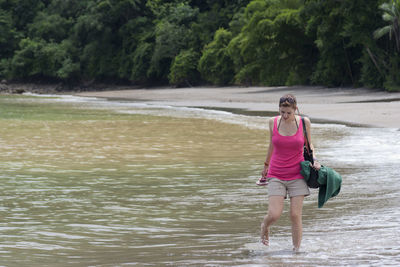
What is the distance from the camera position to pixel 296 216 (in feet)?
17.7

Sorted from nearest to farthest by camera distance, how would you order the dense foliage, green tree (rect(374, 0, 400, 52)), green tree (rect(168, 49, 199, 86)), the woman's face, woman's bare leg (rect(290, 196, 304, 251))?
the woman's face, woman's bare leg (rect(290, 196, 304, 251)), green tree (rect(374, 0, 400, 52)), the dense foliage, green tree (rect(168, 49, 199, 86))

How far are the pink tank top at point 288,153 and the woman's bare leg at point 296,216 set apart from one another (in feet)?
0.64

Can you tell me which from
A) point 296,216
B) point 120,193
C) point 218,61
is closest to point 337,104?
point 120,193

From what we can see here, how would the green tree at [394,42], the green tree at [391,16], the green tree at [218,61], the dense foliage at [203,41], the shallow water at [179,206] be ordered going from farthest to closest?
1. the green tree at [218,61]
2. the dense foliage at [203,41]
3. the green tree at [394,42]
4. the green tree at [391,16]
5. the shallow water at [179,206]

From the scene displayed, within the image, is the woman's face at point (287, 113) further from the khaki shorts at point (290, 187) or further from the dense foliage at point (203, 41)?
the dense foliage at point (203, 41)

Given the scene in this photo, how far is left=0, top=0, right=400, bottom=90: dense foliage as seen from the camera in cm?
3550

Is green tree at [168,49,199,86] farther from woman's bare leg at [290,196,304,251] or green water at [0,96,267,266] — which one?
woman's bare leg at [290,196,304,251]

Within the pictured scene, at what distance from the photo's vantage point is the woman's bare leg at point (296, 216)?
5.35 meters

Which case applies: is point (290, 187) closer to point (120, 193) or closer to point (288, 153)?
point (288, 153)

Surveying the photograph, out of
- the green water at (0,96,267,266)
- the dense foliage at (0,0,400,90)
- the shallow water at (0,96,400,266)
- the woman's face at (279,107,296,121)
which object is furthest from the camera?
the dense foliage at (0,0,400,90)

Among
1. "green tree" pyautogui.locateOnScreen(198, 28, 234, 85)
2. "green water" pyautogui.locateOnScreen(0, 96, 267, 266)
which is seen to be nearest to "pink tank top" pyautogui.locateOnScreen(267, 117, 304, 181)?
"green water" pyautogui.locateOnScreen(0, 96, 267, 266)

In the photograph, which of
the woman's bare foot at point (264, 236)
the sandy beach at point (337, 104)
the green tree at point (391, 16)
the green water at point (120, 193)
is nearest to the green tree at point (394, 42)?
the green tree at point (391, 16)

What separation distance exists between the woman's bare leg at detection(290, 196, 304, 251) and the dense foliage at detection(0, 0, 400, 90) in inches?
1077

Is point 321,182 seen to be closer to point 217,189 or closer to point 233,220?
point 233,220
